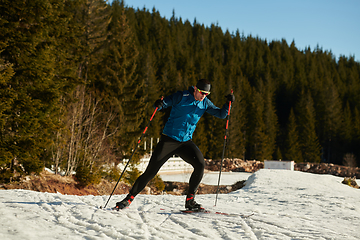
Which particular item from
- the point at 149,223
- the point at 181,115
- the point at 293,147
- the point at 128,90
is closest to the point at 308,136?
the point at 293,147

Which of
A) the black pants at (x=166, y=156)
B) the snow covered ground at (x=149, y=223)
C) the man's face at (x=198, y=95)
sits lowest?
the snow covered ground at (x=149, y=223)

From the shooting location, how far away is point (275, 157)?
6119cm

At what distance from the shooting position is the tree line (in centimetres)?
918

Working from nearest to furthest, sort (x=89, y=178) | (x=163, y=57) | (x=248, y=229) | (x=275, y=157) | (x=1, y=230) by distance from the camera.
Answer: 1. (x=1, y=230)
2. (x=248, y=229)
3. (x=89, y=178)
4. (x=275, y=157)
5. (x=163, y=57)

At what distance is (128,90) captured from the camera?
31.0 m

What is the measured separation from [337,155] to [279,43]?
230 ft

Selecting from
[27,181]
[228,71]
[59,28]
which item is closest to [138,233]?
[27,181]

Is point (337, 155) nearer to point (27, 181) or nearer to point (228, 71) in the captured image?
point (228, 71)

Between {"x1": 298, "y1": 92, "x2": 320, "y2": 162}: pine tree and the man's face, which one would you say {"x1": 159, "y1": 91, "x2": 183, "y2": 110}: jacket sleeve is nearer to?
the man's face

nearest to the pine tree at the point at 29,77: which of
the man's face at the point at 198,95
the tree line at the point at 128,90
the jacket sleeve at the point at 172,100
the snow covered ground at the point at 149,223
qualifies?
the tree line at the point at 128,90

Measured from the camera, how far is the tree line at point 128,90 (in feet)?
30.1

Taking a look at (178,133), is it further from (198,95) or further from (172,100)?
(198,95)

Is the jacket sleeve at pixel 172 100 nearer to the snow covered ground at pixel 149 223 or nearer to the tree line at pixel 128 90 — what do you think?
the tree line at pixel 128 90

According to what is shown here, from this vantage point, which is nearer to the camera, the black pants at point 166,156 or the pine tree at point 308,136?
the black pants at point 166,156
